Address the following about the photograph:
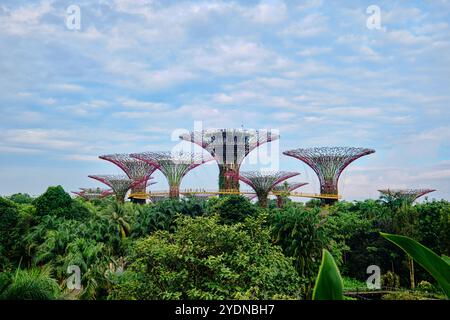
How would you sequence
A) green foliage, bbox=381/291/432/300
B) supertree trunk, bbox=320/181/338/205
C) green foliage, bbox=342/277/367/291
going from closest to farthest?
1. green foliage, bbox=381/291/432/300
2. green foliage, bbox=342/277/367/291
3. supertree trunk, bbox=320/181/338/205

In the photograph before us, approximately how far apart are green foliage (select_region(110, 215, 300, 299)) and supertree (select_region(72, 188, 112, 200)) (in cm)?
4393

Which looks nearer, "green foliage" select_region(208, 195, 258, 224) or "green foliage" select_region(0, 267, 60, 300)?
"green foliage" select_region(0, 267, 60, 300)

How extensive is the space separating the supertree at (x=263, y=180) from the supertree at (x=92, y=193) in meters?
19.2

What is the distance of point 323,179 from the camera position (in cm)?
3778

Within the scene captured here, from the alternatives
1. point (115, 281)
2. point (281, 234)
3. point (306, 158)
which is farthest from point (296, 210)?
point (306, 158)

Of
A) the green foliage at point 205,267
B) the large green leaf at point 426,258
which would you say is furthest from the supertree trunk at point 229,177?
the large green leaf at point 426,258

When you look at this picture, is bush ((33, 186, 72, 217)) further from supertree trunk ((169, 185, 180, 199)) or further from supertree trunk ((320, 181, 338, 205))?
supertree trunk ((320, 181, 338, 205))

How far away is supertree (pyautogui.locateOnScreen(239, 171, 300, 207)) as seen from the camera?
4069 cm

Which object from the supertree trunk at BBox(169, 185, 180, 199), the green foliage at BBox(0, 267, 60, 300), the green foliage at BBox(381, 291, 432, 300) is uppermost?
the supertree trunk at BBox(169, 185, 180, 199)

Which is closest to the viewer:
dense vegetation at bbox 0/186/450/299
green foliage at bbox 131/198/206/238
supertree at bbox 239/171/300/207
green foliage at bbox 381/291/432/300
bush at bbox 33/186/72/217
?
dense vegetation at bbox 0/186/450/299

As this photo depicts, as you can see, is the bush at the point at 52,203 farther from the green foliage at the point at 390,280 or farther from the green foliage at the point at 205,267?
the green foliage at the point at 390,280

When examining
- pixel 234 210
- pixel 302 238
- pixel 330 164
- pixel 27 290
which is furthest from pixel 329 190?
pixel 27 290

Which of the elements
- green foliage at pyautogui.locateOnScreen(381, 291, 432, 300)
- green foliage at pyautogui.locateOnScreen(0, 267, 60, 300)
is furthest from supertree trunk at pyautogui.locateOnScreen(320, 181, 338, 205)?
green foliage at pyautogui.locateOnScreen(0, 267, 60, 300)

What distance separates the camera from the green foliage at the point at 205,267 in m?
8.08
